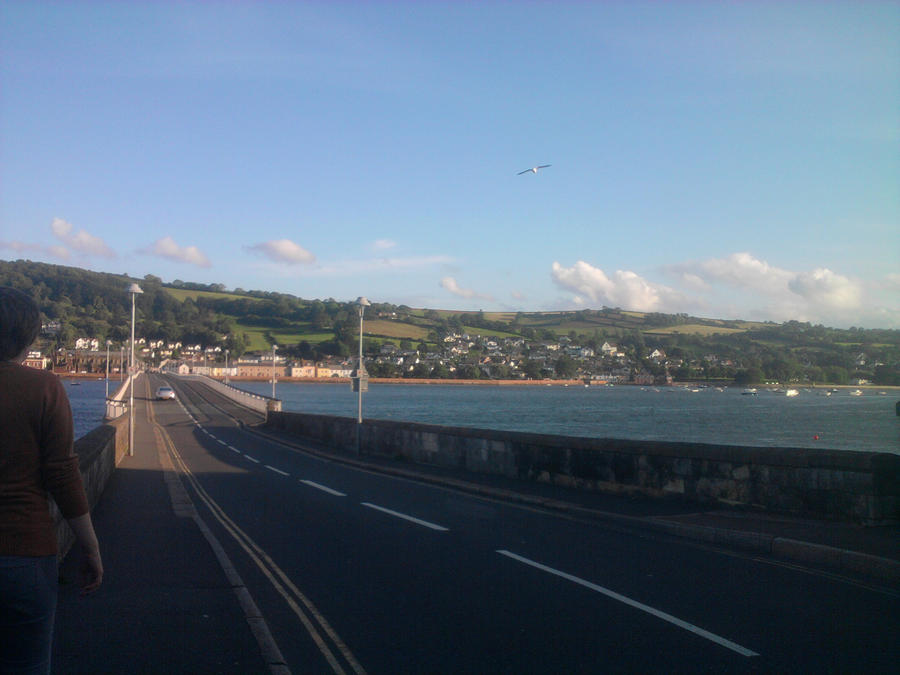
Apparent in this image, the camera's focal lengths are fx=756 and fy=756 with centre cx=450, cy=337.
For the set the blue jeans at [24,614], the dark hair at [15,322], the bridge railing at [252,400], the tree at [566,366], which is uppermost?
the dark hair at [15,322]

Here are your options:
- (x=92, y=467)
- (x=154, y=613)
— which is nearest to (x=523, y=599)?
(x=154, y=613)

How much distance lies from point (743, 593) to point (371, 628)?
12.0 feet

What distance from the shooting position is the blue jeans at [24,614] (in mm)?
2869

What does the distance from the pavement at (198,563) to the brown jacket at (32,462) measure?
8.64 feet

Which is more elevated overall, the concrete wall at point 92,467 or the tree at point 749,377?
the tree at point 749,377

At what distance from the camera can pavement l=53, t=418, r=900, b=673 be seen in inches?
217

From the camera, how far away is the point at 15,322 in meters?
3.14

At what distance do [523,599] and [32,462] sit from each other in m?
5.07

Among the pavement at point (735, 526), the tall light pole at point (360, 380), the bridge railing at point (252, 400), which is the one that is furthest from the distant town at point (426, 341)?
the pavement at point (735, 526)

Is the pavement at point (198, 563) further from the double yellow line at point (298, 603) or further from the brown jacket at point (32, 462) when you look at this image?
the brown jacket at point (32, 462)

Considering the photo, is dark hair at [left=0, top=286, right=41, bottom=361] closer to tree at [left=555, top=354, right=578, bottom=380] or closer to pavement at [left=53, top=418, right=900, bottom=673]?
pavement at [left=53, top=418, right=900, bottom=673]

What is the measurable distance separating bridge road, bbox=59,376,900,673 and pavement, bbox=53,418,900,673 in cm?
17

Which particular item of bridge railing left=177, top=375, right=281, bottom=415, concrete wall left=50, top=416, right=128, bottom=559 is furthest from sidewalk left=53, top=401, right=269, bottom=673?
bridge railing left=177, top=375, right=281, bottom=415

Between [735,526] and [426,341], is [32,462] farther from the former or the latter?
[426,341]
